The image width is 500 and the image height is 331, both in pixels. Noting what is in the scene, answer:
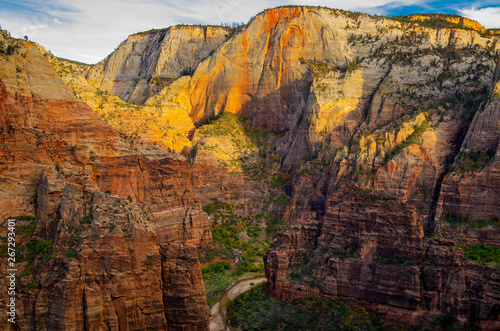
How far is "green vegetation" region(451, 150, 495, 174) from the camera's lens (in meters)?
81.5

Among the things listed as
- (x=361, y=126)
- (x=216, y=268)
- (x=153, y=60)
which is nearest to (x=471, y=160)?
(x=361, y=126)

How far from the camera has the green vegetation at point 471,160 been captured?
8150 centimetres

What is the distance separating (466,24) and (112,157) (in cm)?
9996

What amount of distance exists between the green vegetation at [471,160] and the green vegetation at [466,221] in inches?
288

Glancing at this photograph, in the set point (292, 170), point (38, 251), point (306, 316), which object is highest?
point (292, 170)

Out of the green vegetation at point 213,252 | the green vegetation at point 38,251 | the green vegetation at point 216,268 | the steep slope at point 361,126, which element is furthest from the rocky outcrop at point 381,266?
the green vegetation at point 38,251

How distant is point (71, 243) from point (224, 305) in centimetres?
3949

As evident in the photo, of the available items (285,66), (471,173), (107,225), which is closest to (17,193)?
(107,225)

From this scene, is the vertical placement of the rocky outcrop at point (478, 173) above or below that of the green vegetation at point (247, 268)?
above

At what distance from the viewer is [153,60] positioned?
149250 millimetres

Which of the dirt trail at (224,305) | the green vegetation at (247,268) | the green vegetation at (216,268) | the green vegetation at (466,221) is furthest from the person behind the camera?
the green vegetation at (247,268)

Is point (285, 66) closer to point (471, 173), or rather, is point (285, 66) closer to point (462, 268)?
point (471, 173)

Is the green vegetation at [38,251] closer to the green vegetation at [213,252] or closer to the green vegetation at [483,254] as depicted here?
the green vegetation at [483,254]

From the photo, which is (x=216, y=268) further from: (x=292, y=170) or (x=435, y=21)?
(x=435, y=21)
